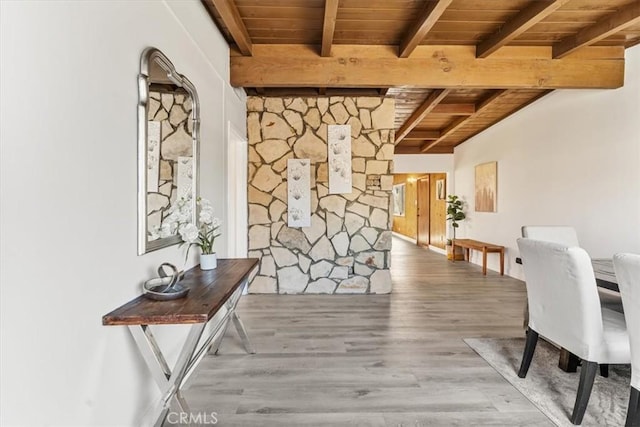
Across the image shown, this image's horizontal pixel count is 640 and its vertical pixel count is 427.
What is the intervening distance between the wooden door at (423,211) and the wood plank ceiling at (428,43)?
18.1ft

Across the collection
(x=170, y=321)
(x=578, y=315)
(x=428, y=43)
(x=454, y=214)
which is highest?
(x=428, y=43)

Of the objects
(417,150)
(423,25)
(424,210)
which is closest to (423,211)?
(424,210)

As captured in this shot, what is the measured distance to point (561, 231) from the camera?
305 cm

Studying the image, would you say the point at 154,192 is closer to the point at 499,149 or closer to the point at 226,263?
the point at 226,263

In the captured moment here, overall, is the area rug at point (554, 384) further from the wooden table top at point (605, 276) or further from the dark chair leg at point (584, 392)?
the wooden table top at point (605, 276)

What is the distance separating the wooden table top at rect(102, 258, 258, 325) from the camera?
136 centimetres

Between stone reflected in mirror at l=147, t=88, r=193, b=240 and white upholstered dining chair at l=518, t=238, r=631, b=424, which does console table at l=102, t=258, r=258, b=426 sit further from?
white upholstered dining chair at l=518, t=238, r=631, b=424

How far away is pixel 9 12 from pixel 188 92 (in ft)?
4.50

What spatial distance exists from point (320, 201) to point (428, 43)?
85.0 inches

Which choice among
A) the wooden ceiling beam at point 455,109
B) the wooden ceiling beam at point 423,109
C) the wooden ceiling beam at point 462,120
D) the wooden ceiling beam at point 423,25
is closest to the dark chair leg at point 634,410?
the wooden ceiling beam at point 423,25

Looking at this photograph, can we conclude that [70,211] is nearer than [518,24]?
Yes

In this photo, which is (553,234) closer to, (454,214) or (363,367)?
(363,367)

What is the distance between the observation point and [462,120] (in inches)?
229

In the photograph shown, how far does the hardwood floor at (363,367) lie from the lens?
1.93 metres
